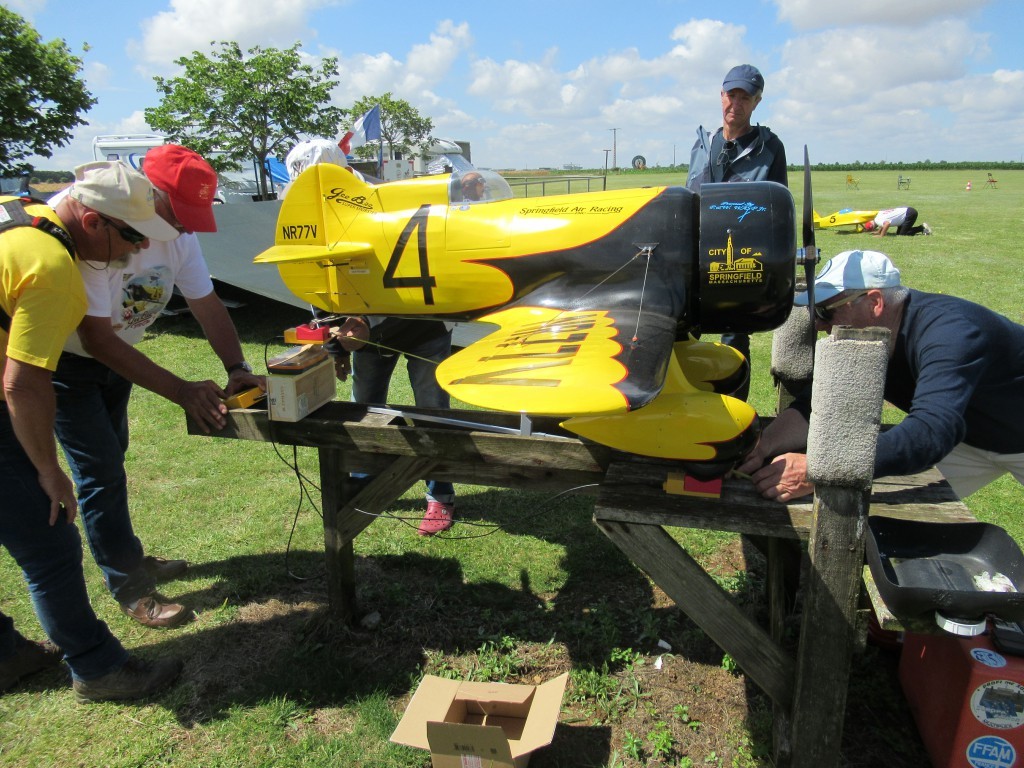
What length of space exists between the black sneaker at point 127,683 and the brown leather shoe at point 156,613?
369 mm

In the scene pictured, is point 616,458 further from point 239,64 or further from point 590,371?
point 239,64

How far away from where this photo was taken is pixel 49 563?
2490 millimetres

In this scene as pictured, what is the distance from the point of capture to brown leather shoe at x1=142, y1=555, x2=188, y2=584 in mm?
3484

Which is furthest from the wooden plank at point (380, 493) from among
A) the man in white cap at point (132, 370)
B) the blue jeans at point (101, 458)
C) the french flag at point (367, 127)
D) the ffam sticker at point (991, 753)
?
the french flag at point (367, 127)

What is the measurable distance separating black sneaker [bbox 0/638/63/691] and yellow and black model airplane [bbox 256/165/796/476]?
1.97m

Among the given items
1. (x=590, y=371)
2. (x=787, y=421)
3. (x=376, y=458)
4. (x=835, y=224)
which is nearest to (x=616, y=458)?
(x=590, y=371)

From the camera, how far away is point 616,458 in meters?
2.40

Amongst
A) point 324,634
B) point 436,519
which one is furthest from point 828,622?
point 436,519

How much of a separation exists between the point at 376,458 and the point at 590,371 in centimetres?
114

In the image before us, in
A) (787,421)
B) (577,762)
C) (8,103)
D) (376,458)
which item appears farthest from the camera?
(8,103)

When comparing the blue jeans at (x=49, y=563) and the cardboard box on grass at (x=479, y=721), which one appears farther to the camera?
the blue jeans at (x=49, y=563)

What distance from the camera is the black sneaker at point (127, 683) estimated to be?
263cm

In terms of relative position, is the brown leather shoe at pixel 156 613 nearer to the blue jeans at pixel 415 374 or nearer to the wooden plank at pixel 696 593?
the blue jeans at pixel 415 374

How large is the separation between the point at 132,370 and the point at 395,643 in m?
1.60
